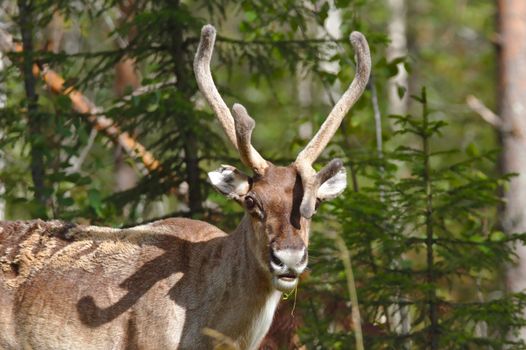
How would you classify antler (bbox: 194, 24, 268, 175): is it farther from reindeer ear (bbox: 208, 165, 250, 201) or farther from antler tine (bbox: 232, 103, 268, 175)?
reindeer ear (bbox: 208, 165, 250, 201)

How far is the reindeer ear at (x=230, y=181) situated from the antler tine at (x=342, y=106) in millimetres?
538

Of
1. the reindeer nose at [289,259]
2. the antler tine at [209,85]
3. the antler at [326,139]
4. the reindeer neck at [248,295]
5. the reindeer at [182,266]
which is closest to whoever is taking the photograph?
the reindeer nose at [289,259]

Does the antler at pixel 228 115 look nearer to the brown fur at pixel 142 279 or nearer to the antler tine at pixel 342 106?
the brown fur at pixel 142 279

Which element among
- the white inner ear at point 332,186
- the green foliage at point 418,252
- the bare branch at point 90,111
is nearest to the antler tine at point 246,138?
the white inner ear at point 332,186

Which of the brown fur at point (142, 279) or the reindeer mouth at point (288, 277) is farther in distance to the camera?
the brown fur at point (142, 279)

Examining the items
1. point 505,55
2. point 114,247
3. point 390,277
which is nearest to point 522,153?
point 505,55

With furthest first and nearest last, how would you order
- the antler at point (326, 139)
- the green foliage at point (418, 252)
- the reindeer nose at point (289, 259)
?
the green foliage at point (418, 252)
the antler at point (326, 139)
the reindeer nose at point (289, 259)

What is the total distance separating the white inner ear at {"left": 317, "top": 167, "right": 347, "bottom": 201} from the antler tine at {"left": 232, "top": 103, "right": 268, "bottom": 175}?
0.52 meters

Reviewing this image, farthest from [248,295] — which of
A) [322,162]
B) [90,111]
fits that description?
[90,111]

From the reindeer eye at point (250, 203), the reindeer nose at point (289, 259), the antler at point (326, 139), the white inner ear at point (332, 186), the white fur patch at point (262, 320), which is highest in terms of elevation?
the antler at point (326, 139)

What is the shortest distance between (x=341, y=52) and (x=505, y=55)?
2.37 m

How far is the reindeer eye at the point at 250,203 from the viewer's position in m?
8.43

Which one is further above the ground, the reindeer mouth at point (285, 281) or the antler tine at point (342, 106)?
the antler tine at point (342, 106)

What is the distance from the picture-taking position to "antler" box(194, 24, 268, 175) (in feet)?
27.6
